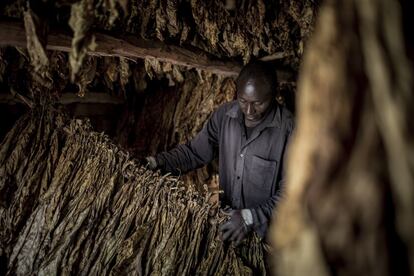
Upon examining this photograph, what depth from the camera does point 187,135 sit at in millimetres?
4297

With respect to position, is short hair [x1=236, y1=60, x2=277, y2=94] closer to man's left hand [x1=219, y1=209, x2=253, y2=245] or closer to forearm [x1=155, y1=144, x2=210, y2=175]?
forearm [x1=155, y1=144, x2=210, y2=175]

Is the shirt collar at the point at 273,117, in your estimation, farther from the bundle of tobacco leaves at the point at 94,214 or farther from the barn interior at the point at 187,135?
the bundle of tobacco leaves at the point at 94,214

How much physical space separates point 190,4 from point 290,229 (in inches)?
92.4

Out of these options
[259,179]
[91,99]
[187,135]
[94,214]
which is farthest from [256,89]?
[91,99]

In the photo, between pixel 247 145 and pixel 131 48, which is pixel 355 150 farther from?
pixel 247 145

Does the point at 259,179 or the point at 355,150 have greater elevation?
the point at 355,150

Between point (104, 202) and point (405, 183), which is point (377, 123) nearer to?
point (405, 183)

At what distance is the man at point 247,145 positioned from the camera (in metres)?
3.02

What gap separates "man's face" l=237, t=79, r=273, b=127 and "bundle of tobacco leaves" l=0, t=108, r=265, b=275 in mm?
1107

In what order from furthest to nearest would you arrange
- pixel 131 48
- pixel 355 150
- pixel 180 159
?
1. pixel 180 159
2. pixel 131 48
3. pixel 355 150

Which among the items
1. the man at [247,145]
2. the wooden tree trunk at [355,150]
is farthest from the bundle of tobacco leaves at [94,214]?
the wooden tree trunk at [355,150]

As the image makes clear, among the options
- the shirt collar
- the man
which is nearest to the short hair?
the man

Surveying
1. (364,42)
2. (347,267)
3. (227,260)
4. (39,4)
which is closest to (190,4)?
(39,4)

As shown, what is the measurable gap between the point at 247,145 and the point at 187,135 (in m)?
1.18
